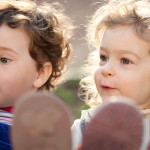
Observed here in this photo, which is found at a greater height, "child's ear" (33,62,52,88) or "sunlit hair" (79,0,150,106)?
"sunlit hair" (79,0,150,106)

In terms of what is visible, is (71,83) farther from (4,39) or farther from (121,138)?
(121,138)

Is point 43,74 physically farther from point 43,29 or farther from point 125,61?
point 125,61

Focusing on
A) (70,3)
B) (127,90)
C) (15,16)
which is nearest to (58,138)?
(127,90)

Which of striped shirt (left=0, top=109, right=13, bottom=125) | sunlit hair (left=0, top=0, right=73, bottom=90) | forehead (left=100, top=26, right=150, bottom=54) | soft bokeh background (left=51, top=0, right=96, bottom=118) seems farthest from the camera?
soft bokeh background (left=51, top=0, right=96, bottom=118)

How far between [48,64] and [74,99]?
1881 mm

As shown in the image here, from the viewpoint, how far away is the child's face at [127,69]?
1.90 metres

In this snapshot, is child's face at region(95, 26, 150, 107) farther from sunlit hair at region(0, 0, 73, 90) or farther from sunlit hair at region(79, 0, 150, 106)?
sunlit hair at region(0, 0, 73, 90)

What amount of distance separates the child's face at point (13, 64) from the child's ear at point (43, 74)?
81 mm

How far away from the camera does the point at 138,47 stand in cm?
192

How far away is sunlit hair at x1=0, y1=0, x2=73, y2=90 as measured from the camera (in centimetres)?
205

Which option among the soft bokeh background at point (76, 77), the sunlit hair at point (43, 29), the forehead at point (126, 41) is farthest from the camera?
the soft bokeh background at point (76, 77)

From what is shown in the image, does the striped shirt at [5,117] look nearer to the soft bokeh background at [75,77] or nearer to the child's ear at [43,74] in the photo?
the child's ear at [43,74]

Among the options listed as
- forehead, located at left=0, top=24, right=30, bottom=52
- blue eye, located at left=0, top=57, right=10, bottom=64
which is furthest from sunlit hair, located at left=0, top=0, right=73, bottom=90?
blue eye, located at left=0, top=57, right=10, bottom=64

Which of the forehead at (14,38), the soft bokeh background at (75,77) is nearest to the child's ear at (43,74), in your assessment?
the forehead at (14,38)
